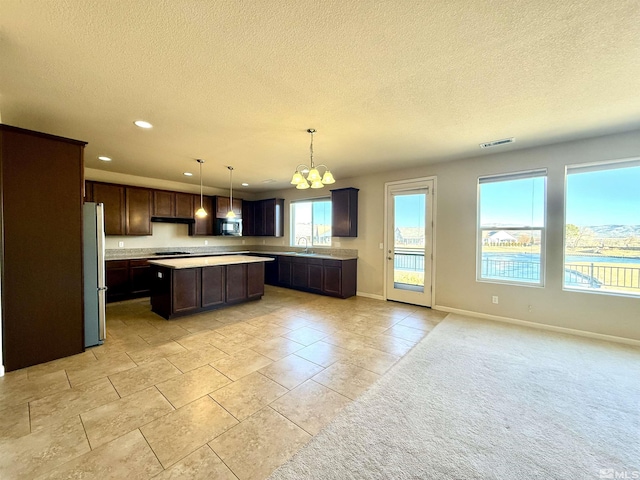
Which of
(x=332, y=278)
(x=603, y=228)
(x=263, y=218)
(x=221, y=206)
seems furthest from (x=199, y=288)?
(x=603, y=228)

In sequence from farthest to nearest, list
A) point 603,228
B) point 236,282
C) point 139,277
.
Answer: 1. point 139,277
2. point 236,282
3. point 603,228

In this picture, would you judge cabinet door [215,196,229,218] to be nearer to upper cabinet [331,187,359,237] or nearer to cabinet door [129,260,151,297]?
cabinet door [129,260,151,297]

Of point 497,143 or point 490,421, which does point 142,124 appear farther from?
point 497,143

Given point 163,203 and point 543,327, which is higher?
point 163,203

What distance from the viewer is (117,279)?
5125 mm

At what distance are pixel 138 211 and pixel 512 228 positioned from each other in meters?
7.13

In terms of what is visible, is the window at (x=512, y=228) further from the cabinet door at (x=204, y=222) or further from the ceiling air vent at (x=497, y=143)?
the cabinet door at (x=204, y=222)

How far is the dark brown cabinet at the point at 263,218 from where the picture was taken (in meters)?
7.43

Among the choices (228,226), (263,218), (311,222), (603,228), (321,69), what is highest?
(321,69)

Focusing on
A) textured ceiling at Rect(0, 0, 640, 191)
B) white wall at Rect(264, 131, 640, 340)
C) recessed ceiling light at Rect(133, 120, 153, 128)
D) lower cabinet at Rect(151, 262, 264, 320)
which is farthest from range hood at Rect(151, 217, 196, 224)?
white wall at Rect(264, 131, 640, 340)

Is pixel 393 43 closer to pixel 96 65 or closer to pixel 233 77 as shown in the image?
pixel 233 77

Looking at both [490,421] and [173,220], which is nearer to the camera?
[490,421]

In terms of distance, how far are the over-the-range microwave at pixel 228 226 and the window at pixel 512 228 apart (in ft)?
19.0

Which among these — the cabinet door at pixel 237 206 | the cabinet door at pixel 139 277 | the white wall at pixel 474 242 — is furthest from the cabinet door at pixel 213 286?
the cabinet door at pixel 237 206
